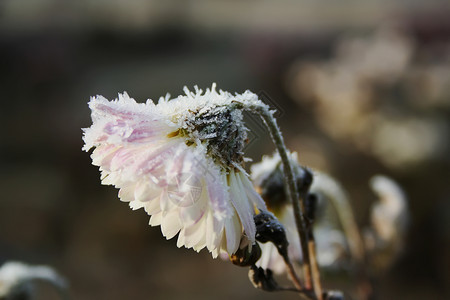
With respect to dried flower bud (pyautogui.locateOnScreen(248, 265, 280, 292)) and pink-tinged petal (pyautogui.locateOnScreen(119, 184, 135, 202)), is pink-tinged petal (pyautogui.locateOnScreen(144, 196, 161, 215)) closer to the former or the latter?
pink-tinged petal (pyautogui.locateOnScreen(119, 184, 135, 202))

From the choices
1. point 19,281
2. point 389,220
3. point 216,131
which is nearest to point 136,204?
point 216,131

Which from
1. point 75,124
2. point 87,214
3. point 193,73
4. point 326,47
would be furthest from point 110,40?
point 87,214

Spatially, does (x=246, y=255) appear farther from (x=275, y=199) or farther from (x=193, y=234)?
(x=275, y=199)

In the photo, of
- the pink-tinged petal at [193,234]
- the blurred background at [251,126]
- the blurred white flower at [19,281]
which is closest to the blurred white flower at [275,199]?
the blurred background at [251,126]

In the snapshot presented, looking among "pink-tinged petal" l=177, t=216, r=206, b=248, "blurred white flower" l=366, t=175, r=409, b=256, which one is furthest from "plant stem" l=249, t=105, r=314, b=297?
"blurred white flower" l=366, t=175, r=409, b=256

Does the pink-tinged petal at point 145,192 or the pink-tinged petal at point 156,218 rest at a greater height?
the pink-tinged petal at point 145,192

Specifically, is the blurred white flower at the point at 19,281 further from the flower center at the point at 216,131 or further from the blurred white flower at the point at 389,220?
the blurred white flower at the point at 389,220

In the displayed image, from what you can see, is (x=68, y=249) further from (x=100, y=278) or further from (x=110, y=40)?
(x=110, y=40)
